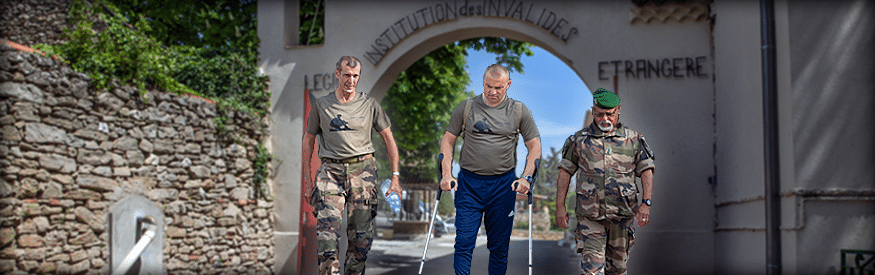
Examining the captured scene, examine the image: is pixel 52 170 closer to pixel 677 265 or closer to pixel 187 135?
pixel 187 135

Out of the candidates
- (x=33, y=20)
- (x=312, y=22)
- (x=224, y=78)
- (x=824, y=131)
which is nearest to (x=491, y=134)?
(x=824, y=131)

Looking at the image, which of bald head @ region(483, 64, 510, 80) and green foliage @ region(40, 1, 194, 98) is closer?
bald head @ region(483, 64, 510, 80)

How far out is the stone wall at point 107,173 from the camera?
584 centimetres

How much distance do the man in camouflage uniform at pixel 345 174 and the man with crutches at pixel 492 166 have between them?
A: 479mm

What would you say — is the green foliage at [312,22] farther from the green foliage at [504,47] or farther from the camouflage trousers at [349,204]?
the camouflage trousers at [349,204]

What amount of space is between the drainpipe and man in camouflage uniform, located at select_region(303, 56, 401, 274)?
314cm

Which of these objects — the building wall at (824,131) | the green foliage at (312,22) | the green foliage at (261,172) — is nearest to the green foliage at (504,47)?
the green foliage at (312,22)

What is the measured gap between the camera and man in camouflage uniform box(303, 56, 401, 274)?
153 inches

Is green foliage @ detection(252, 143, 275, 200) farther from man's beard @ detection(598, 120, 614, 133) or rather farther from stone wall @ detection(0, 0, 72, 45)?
stone wall @ detection(0, 0, 72, 45)

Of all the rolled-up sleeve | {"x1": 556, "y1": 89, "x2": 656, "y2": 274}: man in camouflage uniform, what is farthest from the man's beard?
the rolled-up sleeve

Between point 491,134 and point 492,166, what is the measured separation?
22 centimetres

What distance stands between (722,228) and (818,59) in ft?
9.12

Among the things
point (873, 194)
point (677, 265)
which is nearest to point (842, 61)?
point (873, 194)

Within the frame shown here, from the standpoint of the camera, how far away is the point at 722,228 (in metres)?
6.98
